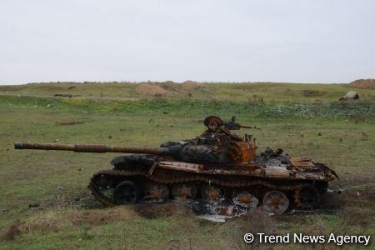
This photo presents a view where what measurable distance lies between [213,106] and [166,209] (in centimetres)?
2638

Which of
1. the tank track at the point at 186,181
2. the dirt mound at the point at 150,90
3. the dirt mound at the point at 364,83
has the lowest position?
the tank track at the point at 186,181

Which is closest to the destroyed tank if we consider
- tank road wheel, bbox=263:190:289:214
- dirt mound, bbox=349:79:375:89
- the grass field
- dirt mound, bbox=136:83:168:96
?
tank road wheel, bbox=263:190:289:214

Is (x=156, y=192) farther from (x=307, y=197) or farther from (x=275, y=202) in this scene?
(x=307, y=197)

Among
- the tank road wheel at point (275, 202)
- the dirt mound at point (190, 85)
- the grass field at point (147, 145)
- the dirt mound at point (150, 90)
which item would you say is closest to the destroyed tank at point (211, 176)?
the tank road wheel at point (275, 202)

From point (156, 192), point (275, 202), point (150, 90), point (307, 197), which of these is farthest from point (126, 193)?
point (150, 90)

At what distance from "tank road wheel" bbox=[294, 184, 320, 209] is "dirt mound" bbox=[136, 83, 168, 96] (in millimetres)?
36369

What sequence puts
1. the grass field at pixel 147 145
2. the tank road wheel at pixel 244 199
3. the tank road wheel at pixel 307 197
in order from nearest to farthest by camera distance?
the grass field at pixel 147 145
the tank road wheel at pixel 307 197
the tank road wheel at pixel 244 199

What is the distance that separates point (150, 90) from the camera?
50.0 m

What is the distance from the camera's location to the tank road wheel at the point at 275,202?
1301 centimetres

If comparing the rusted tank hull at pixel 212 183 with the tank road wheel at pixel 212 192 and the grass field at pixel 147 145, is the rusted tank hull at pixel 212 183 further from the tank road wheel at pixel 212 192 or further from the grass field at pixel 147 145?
the grass field at pixel 147 145

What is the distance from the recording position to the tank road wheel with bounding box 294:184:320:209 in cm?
1291

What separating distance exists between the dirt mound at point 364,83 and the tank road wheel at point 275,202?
49399 mm

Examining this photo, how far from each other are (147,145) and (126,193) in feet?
33.7

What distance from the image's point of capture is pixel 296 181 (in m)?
12.9
